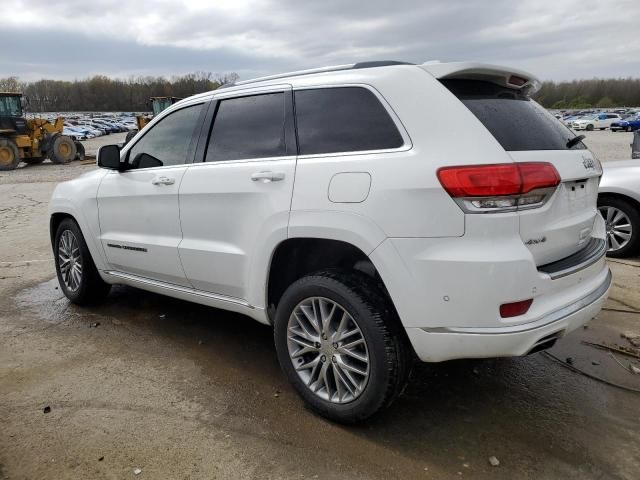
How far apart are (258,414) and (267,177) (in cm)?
137

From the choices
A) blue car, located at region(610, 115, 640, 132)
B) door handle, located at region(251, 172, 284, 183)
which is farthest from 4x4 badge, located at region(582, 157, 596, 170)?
blue car, located at region(610, 115, 640, 132)

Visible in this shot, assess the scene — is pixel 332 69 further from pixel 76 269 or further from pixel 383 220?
pixel 76 269

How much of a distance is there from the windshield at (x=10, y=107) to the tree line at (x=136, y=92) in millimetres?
79066

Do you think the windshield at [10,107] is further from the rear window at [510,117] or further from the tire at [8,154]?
the rear window at [510,117]

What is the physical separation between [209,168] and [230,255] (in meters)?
0.61

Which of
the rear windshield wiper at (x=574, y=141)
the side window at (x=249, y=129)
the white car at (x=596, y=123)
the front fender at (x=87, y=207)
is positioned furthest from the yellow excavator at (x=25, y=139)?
the white car at (x=596, y=123)

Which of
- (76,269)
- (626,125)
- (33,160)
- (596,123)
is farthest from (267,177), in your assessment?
(596,123)

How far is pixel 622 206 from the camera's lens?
5.88m

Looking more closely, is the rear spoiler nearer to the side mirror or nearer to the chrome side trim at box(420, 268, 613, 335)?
the chrome side trim at box(420, 268, 613, 335)

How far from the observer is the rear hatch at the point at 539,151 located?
251 centimetres

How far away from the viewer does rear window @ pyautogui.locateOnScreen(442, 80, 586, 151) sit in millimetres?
2598

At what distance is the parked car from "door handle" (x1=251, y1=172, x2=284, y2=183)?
4439 mm

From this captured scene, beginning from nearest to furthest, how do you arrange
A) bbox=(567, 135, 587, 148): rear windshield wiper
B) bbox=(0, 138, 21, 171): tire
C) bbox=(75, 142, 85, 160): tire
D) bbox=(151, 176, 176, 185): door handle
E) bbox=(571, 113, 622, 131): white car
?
bbox=(567, 135, 587, 148): rear windshield wiper
bbox=(151, 176, 176, 185): door handle
bbox=(0, 138, 21, 171): tire
bbox=(75, 142, 85, 160): tire
bbox=(571, 113, 622, 131): white car

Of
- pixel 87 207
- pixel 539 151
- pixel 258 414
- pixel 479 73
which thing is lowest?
pixel 258 414
